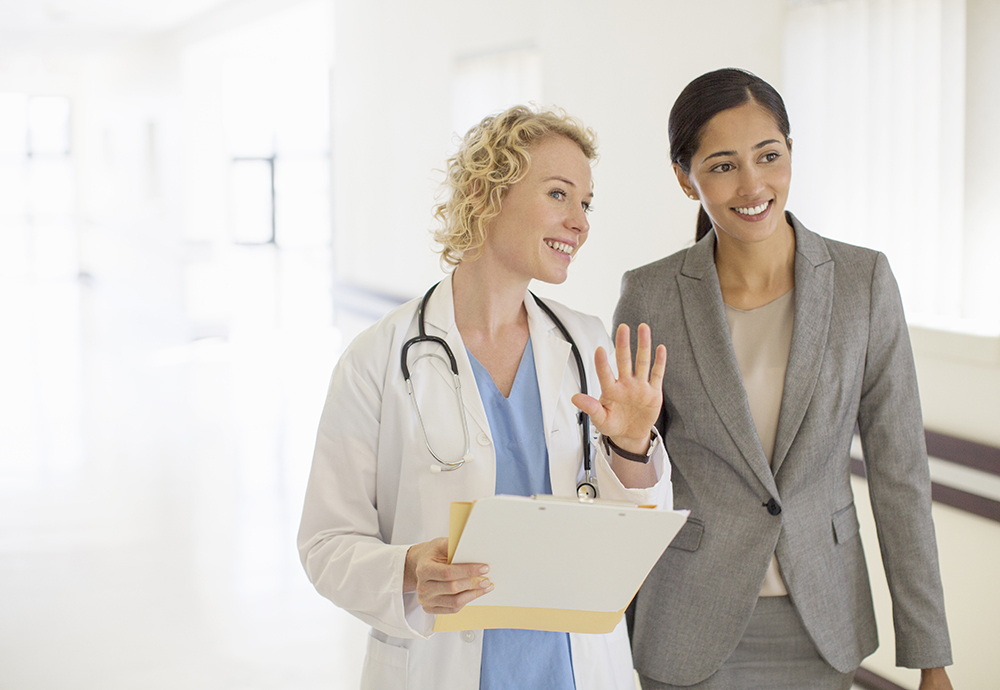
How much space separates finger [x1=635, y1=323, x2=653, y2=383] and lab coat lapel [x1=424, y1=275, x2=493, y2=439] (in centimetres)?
28

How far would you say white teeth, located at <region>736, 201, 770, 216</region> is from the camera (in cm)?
156

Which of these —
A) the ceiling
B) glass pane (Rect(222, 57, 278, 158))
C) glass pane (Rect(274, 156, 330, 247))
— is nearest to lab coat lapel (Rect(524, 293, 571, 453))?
the ceiling

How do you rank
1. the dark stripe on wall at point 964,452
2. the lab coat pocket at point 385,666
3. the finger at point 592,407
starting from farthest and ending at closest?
1. the dark stripe on wall at point 964,452
2. the lab coat pocket at point 385,666
3. the finger at point 592,407

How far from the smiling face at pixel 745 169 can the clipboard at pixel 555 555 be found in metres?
0.67

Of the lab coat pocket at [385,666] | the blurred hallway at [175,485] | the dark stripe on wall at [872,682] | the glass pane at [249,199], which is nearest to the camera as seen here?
the lab coat pocket at [385,666]

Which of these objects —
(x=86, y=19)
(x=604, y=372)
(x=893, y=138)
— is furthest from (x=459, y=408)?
(x=86, y=19)

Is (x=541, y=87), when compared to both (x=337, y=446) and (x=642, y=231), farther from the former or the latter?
(x=337, y=446)

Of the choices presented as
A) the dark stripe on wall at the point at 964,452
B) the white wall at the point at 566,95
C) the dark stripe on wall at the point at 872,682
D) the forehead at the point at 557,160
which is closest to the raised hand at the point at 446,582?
the forehead at the point at 557,160

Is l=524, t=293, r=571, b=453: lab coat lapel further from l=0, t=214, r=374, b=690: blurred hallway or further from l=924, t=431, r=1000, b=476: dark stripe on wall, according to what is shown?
l=0, t=214, r=374, b=690: blurred hallway

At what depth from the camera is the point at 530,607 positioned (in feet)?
4.22

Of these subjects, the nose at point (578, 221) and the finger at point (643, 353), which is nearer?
the finger at point (643, 353)

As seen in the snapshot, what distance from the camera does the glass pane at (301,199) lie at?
37.4ft

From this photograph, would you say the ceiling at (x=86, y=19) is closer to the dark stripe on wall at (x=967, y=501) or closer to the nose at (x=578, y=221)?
the dark stripe on wall at (x=967, y=501)

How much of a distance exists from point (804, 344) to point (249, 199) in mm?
10742
